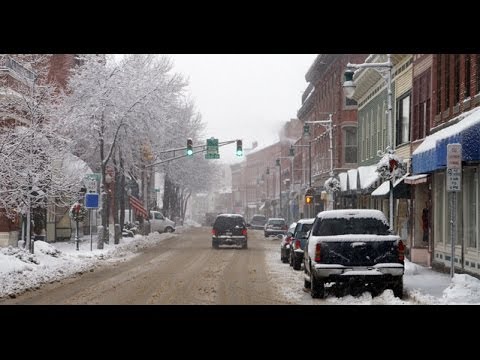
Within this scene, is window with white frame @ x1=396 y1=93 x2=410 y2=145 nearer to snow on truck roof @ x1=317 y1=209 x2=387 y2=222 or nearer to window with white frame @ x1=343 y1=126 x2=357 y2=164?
snow on truck roof @ x1=317 y1=209 x2=387 y2=222

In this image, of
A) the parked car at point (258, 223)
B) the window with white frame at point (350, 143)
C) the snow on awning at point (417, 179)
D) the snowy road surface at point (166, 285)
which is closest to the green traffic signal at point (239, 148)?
the window with white frame at point (350, 143)

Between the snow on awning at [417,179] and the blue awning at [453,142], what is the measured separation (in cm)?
57

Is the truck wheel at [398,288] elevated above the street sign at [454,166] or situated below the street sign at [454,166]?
below

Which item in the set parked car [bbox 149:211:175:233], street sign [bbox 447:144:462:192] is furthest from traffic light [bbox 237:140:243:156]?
street sign [bbox 447:144:462:192]

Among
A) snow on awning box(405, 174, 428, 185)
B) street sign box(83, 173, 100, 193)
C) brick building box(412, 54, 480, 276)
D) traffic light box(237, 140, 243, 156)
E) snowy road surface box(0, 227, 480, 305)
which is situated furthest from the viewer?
traffic light box(237, 140, 243, 156)

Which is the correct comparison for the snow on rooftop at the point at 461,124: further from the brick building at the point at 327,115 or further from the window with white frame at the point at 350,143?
the window with white frame at the point at 350,143

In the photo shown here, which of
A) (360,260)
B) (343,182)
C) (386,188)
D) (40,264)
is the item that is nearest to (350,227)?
(360,260)

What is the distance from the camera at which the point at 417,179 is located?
26.6 meters

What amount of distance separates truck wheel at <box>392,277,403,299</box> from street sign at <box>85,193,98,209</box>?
19295mm

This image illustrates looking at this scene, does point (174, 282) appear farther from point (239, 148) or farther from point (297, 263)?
point (239, 148)

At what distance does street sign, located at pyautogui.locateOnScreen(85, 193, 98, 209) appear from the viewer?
111ft

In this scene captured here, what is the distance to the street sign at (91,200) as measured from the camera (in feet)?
111

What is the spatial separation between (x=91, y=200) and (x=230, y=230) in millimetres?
9729
